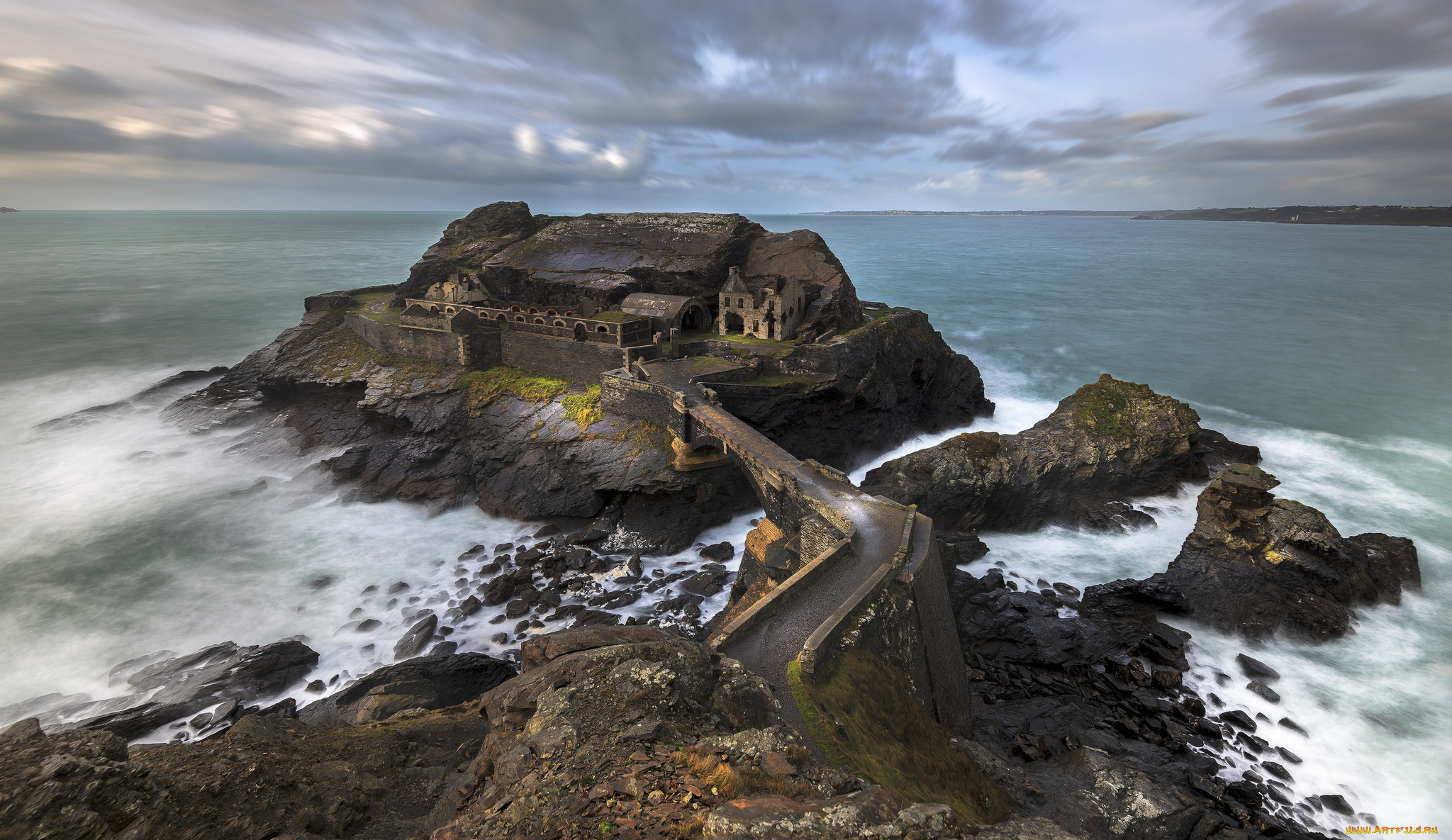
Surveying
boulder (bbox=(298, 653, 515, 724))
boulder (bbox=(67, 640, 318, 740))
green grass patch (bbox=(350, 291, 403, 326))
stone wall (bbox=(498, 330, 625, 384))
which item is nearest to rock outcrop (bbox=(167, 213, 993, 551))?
stone wall (bbox=(498, 330, 625, 384))

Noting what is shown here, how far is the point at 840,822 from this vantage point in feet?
27.5

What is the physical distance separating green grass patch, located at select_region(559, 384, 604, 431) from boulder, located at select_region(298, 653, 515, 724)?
572 inches

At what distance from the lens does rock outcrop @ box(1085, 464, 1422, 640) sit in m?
23.6

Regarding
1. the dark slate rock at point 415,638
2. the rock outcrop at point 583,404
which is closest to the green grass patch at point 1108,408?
the rock outcrop at point 583,404

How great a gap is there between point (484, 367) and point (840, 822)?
123 feet

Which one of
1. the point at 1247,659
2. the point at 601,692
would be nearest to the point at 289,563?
the point at 601,692

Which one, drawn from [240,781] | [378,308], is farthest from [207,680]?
[378,308]

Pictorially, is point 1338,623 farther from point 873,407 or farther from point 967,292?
point 967,292

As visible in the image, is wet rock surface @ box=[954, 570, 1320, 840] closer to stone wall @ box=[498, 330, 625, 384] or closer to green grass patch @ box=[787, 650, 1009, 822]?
green grass patch @ box=[787, 650, 1009, 822]

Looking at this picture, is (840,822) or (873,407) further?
(873,407)

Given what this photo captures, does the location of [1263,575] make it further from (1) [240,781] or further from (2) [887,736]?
(1) [240,781]

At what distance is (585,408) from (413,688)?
17802mm

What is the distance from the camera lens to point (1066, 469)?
31938 mm

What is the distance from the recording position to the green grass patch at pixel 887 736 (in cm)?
1213
